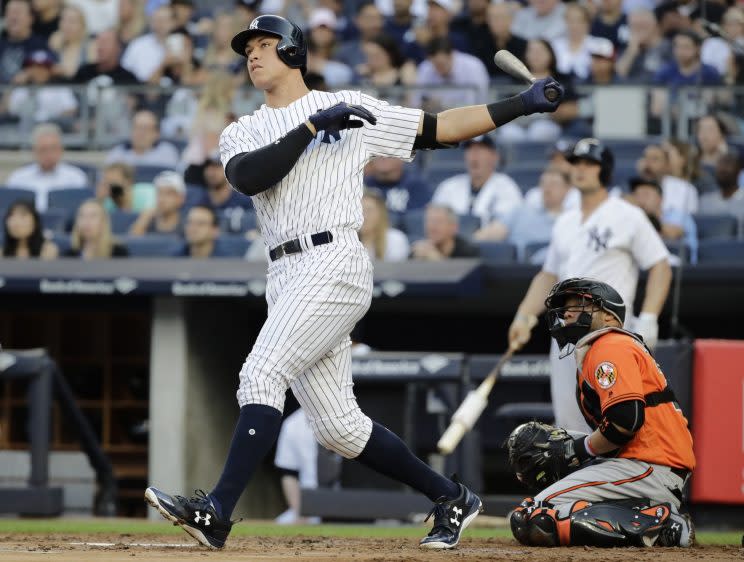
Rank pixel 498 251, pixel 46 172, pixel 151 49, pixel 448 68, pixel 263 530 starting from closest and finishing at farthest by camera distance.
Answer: pixel 263 530 → pixel 498 251 → pixel 46 172 → pixel 448 68 → pixel 151 49

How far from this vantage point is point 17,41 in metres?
11.9

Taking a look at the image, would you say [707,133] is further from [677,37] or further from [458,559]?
[458,559]

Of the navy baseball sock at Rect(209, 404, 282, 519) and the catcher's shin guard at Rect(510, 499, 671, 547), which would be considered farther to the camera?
the catcher's shin guard at Rect(510, 499, 671, 547)

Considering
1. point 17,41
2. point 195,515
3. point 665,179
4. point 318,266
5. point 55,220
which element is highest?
point 17,41

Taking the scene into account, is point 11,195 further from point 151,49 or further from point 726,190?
point 726,190

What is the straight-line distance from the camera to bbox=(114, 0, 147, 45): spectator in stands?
11866mm

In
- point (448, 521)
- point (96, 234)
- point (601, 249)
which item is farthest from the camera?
point (96, 234)

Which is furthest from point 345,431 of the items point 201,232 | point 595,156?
point 201,232

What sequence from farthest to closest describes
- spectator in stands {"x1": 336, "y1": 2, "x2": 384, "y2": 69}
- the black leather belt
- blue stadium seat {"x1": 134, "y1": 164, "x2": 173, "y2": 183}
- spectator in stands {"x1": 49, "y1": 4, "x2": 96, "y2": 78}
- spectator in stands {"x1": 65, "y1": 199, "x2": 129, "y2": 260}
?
1. spectator in stands {"x1": 49, "y1": 4, "x2": 96, "y2": 78}
2. spectator in stands {"x1": 336, "y1": 2, "x2": 384, "y2": 69}
3. blue stadium seat {"x1": 134, "y1": 164, "x2": 173, "y2": 183}
4. spectator in stands {"x1": 65, "y1": 199, "x2": 129, "y2": 260}
5. the black leather belt

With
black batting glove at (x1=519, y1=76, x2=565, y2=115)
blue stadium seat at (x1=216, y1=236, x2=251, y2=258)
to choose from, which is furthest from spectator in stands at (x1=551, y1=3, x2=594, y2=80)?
black batting glove at (x1=519, y1=76, x2=565, y2=115)

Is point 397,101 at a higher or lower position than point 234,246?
higher

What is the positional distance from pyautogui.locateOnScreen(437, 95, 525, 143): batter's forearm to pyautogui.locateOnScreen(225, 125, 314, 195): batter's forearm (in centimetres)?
49

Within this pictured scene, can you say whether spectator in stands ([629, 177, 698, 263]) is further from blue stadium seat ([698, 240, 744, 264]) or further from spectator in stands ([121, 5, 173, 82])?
spectator in stands ([121, 5, 173, 82])

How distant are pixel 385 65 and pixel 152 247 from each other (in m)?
2.51
